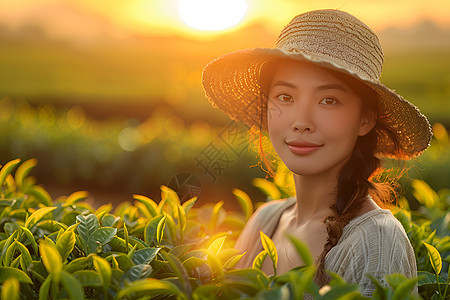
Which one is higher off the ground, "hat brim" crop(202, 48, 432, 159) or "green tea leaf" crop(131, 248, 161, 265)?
"hat brim" crop(202, 48, 432, 159)

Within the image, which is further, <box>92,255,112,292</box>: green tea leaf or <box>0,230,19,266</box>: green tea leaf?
<box>0,230,19,266</box>: green tea leaf

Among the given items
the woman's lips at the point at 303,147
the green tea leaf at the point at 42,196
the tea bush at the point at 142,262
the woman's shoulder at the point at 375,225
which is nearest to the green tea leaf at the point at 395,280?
the tea bush at the point at 142,262

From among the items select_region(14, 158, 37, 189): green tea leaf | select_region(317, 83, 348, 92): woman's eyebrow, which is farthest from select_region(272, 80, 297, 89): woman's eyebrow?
select_region(14, 158, 37, 189): green tea leaf

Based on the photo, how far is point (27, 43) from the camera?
3622 cm

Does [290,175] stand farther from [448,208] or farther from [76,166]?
[76,166]

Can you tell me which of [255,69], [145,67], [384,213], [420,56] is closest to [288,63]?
[255,69]

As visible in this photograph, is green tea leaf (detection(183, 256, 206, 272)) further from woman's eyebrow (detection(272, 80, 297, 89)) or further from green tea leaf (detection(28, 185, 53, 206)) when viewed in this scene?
green tea leaf (detection(28, 185, 53, 206))

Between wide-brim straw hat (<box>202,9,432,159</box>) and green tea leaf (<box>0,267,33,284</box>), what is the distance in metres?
1.06

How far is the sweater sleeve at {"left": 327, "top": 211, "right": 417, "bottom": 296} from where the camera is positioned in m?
1.51

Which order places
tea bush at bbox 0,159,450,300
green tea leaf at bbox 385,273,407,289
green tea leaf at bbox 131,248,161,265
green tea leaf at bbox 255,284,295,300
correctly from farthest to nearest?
green tea leaf at bbox 131,248,161,265, green tea leaf at bbox 385,273,407,289, tea bush at bbox 0,159,450,300, green tea leaf at bbox 255,284,295,300

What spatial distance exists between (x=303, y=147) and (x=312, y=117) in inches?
4.8

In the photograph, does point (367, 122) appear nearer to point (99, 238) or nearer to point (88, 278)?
point (99, 238)

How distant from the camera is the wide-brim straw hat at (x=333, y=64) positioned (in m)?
1.76

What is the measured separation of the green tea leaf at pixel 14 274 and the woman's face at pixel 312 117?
1037mm
